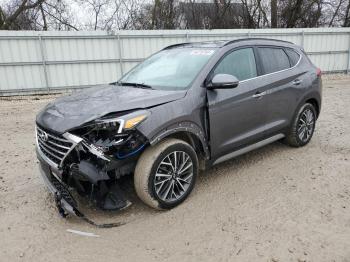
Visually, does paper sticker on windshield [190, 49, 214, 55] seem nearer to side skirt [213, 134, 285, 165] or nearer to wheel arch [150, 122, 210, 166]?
wheel arch [150, 122, 210, 166]

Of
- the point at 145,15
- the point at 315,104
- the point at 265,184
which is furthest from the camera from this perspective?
the point at 145,15

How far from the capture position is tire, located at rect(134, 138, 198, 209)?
3363 mm

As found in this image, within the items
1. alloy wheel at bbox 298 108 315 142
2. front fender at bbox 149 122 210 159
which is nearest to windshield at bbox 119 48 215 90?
front fender at bbox 149 122 210 159

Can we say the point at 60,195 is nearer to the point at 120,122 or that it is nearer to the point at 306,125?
the point at 120,122

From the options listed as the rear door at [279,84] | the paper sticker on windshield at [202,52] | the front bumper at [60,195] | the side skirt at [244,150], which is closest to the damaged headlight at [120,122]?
the front bumper at [60,195]

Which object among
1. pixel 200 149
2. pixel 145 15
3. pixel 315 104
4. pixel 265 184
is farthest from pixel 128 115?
pixel 145 15

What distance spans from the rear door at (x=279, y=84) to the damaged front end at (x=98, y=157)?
2087mm

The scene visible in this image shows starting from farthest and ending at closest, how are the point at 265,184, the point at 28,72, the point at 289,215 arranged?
1. the point at 28,72
2. the point at 265,184
3. the point at 289,215

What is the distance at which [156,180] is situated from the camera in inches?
137

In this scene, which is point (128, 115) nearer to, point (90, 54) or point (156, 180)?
point (156, 180)

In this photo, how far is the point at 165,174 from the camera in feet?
11.7

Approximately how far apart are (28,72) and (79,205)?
33.2ft

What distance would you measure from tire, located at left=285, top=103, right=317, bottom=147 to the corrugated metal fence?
764cm

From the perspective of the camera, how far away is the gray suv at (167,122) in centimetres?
319
